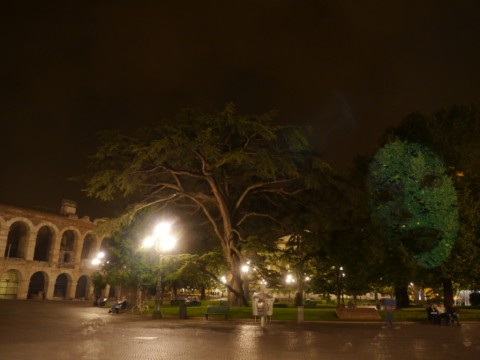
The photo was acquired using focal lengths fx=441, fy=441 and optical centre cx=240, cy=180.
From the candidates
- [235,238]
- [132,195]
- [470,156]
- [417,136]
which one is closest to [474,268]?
[470,156]

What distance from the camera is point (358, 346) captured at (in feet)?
42.6

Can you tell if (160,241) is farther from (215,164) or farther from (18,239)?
(18,239)

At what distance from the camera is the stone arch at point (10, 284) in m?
51.2

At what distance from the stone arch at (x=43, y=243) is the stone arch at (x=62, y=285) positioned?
327 cm

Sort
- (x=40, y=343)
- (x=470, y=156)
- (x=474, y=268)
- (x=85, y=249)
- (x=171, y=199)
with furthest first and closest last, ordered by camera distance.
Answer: (x=85, y=249)
(x=171, y=199)
(x=470, y=156)
(x=474, y=268)
(x=40, y=343)

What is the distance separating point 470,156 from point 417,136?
3630mm

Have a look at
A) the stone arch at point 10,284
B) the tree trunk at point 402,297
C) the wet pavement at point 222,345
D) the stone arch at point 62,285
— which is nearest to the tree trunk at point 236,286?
the wet pavement at point 222,345

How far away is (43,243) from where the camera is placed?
61188 mm

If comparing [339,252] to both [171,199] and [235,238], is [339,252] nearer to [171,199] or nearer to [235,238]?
[235,238]

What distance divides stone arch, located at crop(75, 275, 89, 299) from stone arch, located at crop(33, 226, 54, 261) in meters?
5.83

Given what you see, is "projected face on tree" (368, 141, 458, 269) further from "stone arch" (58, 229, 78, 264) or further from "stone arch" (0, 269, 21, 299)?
"stone arch" (58, 229, 78, 264)

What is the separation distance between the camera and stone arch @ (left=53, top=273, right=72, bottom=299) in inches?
2333

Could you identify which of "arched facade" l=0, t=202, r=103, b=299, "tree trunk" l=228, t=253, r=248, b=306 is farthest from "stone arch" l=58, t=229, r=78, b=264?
"tree trunk" l=228, t=253, r=248, b=306

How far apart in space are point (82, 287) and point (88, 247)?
5940mm
